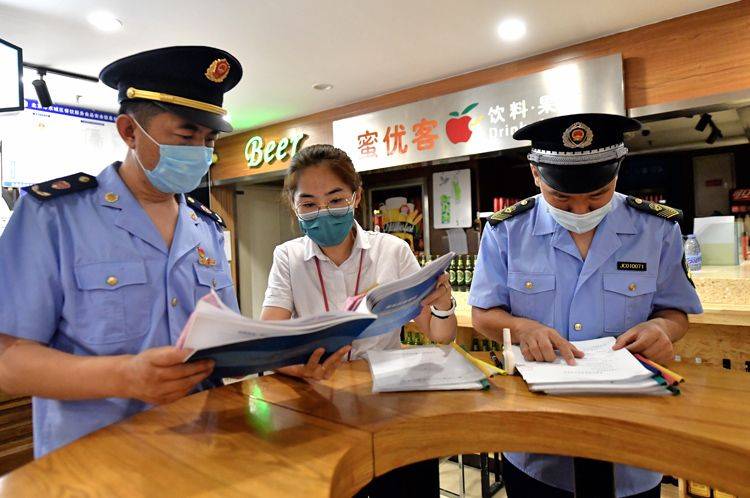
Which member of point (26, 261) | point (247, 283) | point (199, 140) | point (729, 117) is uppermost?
point (729, 117)

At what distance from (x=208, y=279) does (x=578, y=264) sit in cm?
114

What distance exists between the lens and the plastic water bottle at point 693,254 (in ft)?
11.4

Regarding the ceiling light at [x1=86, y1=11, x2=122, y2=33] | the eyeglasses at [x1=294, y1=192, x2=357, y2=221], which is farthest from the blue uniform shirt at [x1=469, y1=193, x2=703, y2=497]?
the ceiling light at [x1=86, y1=11, x2=122, y2=33]

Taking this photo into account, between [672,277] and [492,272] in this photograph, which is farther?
[492,272]

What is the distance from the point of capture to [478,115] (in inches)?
162

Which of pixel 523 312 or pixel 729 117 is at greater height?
pixel 729 117

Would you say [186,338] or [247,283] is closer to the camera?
[186,338]

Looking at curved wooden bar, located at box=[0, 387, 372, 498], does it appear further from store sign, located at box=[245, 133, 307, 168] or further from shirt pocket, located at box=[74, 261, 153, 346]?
store sign, located at box=[245, 133, 307, 168]

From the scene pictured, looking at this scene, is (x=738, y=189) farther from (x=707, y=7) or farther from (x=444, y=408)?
(x=444, y=408)

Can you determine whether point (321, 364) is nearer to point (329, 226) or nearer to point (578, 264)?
point (329, 226)

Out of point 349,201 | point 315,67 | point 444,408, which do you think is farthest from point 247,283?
point 444,408

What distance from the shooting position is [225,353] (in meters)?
0.85

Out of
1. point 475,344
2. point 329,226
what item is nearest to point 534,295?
point 329,226

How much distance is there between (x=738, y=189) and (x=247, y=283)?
739cm
